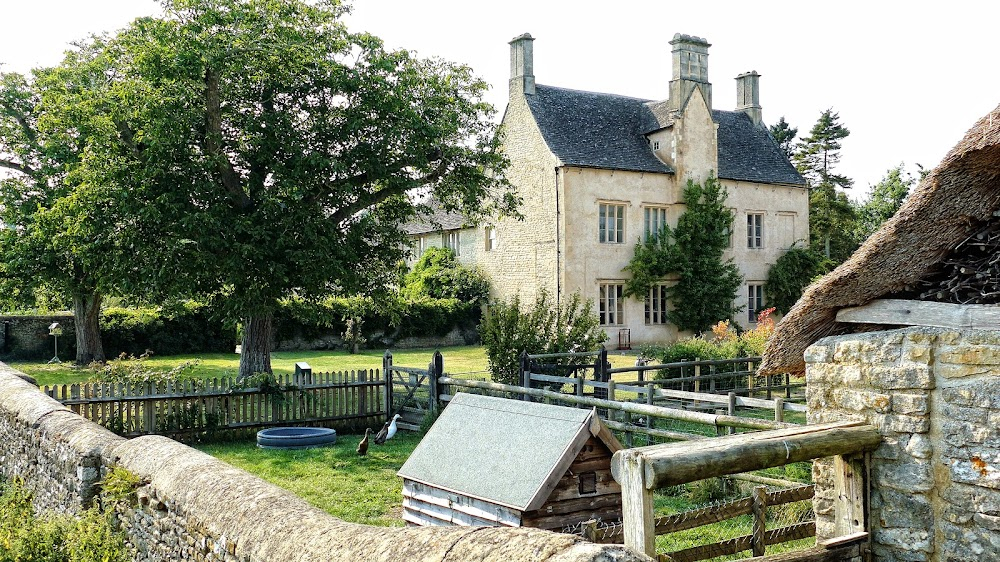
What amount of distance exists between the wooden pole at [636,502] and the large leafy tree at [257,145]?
46.0ft

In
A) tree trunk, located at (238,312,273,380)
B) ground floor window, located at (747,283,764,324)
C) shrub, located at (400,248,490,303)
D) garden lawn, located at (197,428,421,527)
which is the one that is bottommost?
garden lawn, located at (197,428,421,527)

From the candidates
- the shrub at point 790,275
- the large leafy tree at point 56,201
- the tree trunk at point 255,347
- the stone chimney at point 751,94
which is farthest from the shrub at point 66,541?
the stone chimney at point 751,94

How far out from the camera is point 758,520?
662cm

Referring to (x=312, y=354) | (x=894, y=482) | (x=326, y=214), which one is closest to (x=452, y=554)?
(x=894, y=482)

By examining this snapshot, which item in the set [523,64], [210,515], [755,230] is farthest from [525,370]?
[755,230]

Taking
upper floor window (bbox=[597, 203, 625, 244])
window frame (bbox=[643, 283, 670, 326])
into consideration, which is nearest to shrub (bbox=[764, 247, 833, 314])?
window frame (bbox=[643, 283, 670, 326])

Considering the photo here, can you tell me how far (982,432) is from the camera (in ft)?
16.0

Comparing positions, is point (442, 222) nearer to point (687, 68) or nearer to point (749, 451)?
point (687, 68)

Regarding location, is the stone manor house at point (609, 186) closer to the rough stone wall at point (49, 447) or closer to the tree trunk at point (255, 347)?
the tree trunk at point (255, 347)

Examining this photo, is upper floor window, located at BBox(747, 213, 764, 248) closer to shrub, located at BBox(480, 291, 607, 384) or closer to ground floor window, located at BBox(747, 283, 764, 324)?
ground floor window, located at BBox(747, 283, 764, 324)

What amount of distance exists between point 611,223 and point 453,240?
9275 millimetres

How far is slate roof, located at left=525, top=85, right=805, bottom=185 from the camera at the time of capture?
1225 inches

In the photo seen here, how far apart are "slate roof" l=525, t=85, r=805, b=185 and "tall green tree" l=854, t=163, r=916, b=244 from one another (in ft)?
50.8

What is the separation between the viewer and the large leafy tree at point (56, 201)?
693 inches
